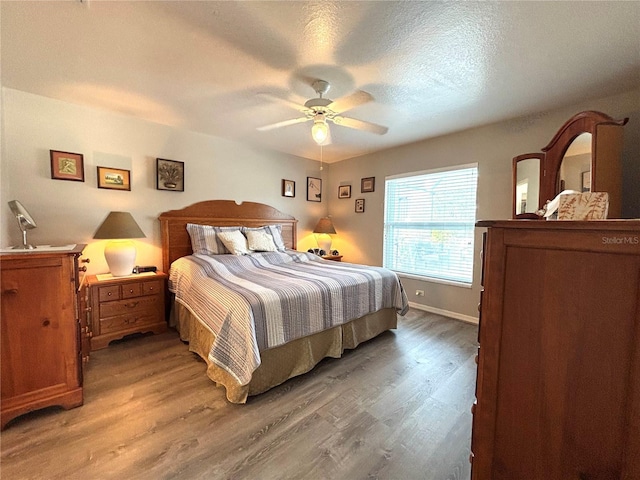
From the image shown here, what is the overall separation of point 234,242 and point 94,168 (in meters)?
1.63

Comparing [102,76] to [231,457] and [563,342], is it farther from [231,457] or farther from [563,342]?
[563,342]

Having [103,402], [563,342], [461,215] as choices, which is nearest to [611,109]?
[461,215]

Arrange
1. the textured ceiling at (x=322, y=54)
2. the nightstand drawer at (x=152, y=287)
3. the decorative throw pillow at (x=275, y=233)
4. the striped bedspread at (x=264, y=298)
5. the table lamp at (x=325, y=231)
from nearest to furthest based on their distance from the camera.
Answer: the textured ceiling at (x=322, y=54), the striped bedspread at (x=264, y=298), the nightstand drawer at (x=152, y=287), the decorative throw pillow at (x=275, y=233), the table lamp at (x=325, y=231)

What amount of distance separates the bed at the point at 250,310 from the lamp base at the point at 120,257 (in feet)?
1.39

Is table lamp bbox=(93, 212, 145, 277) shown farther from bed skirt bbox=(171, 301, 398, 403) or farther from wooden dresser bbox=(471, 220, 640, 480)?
wooden dresser bbox=(471, 220, 640, 480)

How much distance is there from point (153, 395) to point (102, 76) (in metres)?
2.51

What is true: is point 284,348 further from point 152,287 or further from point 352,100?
point 352,100

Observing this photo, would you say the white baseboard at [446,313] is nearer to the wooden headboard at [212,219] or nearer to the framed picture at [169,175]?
the wooden headboard at [212,219]

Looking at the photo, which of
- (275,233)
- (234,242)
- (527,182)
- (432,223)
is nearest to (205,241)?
(234,242)

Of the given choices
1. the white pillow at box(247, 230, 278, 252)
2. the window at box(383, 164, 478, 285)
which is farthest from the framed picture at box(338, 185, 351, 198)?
the white pillow at box(247, 230, 278, 252)

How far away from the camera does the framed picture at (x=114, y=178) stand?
284 centimetres

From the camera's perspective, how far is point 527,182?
2.55 metres

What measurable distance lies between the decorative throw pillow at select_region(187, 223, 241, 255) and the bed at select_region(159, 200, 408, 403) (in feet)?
0.11

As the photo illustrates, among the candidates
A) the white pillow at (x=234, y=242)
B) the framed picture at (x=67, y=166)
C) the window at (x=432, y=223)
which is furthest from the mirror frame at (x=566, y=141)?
the framed picture at (x=67, y=166)
